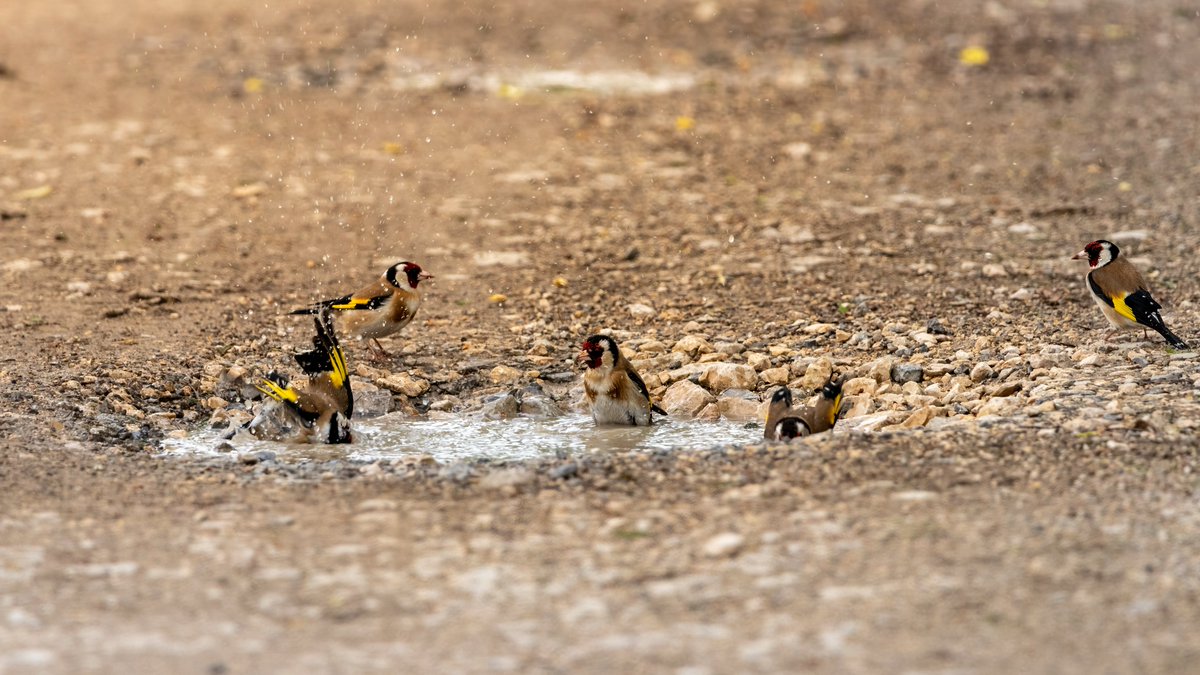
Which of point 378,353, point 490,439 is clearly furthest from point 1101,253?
point 378,353

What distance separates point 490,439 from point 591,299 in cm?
192

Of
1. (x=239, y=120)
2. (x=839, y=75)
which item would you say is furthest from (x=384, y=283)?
(x=839, y=75)

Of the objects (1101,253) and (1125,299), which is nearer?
(1125,299)

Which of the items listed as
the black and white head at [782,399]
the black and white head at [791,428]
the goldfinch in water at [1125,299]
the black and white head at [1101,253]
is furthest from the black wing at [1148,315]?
the black and white head at [791,428]

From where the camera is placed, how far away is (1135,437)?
5.12 metres

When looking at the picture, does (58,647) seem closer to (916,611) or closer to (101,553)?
(101,553)

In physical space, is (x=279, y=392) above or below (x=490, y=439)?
above

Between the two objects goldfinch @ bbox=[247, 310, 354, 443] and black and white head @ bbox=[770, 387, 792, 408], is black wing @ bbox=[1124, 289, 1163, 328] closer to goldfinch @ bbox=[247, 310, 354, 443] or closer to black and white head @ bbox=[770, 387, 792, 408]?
black and white head @ bbox=[770, 387, 792, 408]

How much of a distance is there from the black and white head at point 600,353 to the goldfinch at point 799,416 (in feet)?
2.41

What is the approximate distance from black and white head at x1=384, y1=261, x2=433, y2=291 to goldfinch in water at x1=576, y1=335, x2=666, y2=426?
143 cm

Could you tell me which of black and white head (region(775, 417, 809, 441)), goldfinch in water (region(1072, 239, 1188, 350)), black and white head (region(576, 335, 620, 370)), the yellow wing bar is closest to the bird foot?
the yellow wing bar

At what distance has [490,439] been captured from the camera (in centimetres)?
610

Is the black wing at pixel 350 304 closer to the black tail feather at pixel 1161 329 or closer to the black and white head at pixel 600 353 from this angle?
the black and white head at pixel 600 353

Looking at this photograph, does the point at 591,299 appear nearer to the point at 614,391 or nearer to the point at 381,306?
the point at 381,306
